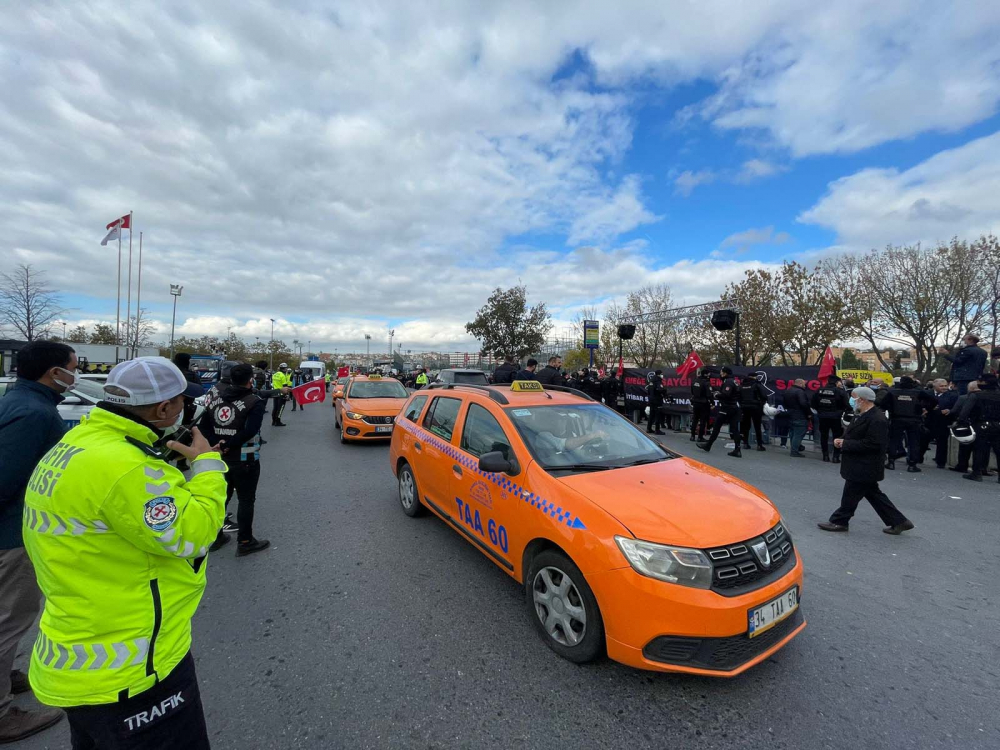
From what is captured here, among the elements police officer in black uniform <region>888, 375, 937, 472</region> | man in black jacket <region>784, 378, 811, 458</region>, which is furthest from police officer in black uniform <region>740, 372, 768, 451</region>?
police officer in black uniform <region>888, 375, 937, 472</region>

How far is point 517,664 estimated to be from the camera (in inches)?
110

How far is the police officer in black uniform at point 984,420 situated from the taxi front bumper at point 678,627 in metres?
8.35

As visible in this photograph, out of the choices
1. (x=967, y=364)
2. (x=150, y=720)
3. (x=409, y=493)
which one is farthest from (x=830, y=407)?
(x=150, y=720)

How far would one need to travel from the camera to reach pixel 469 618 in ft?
10.7

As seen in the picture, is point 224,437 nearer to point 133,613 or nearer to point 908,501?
point 133,613

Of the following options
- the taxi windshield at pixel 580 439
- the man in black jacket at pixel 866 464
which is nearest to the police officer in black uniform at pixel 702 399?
the man in black jacket at pixel 866 464

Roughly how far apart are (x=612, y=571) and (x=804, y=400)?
9.10 meters

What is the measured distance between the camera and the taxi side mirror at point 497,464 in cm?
328

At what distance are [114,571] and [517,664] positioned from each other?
7.34 feet

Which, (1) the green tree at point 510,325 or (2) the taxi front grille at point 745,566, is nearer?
(2) the taxi front grille at point 745,566

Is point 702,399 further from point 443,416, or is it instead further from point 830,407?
point 443,416

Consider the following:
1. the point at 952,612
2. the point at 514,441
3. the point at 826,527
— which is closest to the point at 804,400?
the point at 826,527

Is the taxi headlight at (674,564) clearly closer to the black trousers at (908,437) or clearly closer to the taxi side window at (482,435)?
the taxi side window at (482,435)

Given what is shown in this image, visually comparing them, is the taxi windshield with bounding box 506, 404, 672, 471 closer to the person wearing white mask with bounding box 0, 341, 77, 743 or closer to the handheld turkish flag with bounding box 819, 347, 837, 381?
the person wearing white mask with bounding box 0, 341, 77, 743
